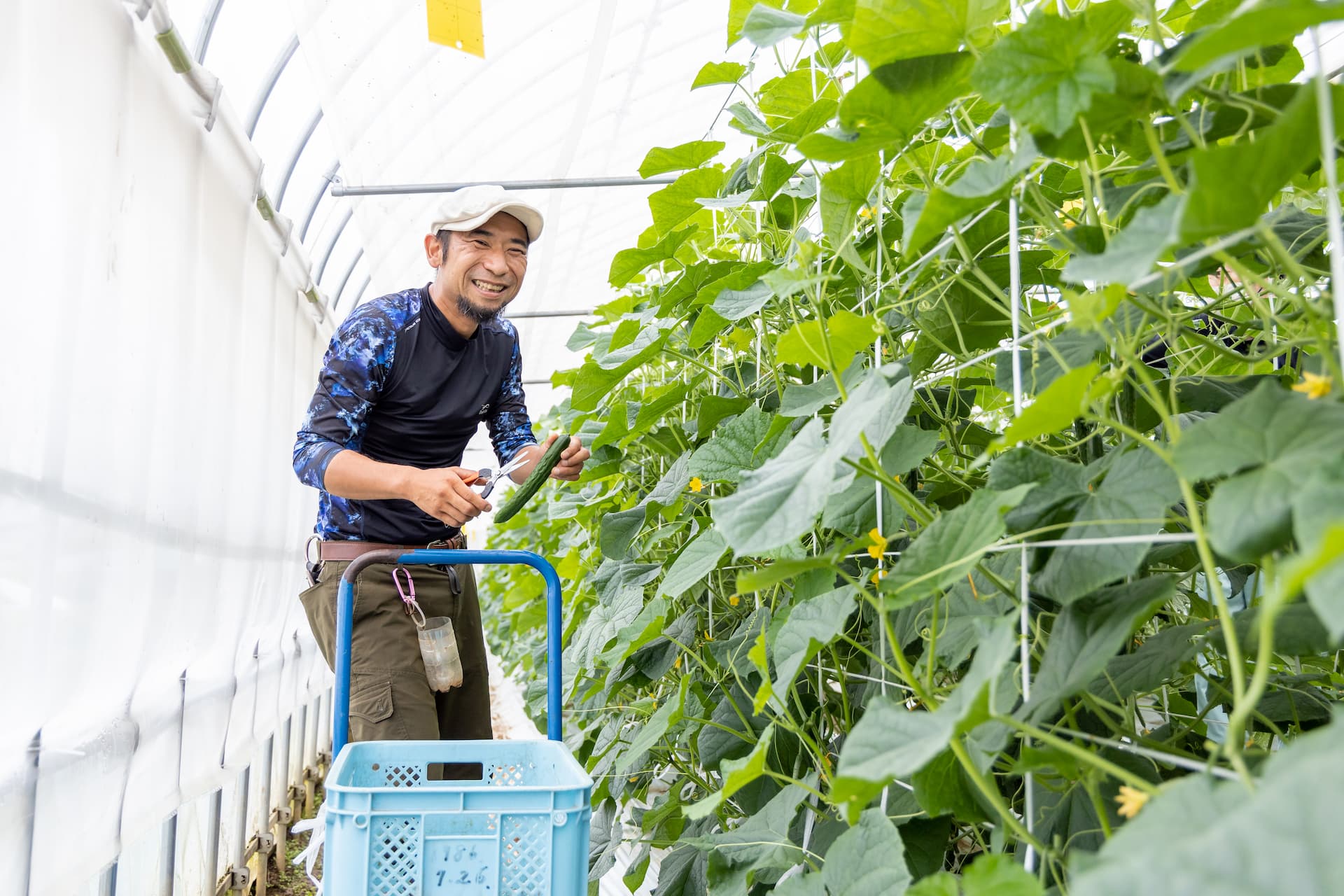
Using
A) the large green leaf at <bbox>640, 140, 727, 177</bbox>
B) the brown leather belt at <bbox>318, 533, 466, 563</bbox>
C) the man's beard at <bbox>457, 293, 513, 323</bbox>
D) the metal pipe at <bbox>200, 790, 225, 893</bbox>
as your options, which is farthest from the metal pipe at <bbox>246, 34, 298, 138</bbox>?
the large green leaf at <bbox>640, 140, 727, 177</bbox>

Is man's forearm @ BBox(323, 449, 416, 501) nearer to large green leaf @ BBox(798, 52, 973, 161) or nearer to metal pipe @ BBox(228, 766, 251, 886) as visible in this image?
large green leaf @ BBox(798, 52, 973, 161)

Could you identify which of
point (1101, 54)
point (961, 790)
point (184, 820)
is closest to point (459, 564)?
point (184, 820)

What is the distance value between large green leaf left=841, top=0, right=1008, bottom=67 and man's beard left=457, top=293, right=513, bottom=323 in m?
1.55

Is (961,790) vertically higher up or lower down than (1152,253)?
lower down

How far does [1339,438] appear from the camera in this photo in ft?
1.58

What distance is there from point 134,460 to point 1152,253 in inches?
83.6

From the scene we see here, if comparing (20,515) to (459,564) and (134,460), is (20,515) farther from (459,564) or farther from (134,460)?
(459,564)

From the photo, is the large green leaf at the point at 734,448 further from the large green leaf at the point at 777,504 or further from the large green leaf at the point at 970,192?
the large green leaf at the point at 970,192

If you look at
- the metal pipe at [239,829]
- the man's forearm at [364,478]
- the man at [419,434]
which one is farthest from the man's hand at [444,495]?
the metal pipe at [239,829]

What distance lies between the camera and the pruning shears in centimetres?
177

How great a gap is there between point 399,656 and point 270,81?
235 cm

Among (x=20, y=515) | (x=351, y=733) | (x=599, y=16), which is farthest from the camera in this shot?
(x=599, y=16)

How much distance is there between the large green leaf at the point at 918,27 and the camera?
27.1 inches

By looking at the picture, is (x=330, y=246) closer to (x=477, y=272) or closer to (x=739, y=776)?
(x=477, y=272)
